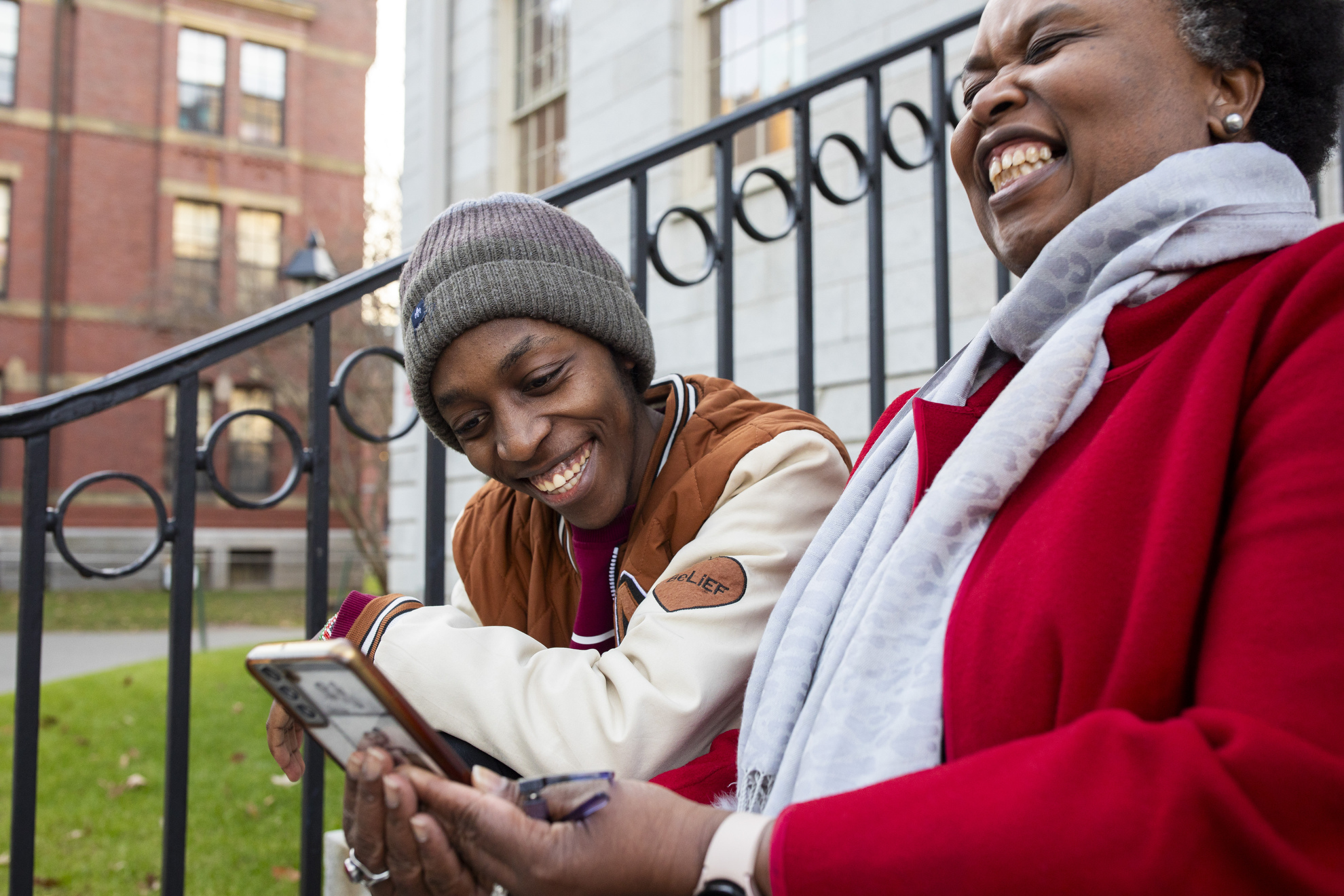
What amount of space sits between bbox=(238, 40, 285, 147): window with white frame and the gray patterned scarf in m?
22.1

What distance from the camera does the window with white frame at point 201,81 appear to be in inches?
797

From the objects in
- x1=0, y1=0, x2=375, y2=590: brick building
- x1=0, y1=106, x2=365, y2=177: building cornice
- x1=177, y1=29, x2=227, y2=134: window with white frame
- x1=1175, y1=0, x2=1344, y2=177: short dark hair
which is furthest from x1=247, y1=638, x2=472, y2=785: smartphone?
x1=177, y1=29, x2=227, y2=134: window with white frame

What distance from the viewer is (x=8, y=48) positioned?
19031 millimetres

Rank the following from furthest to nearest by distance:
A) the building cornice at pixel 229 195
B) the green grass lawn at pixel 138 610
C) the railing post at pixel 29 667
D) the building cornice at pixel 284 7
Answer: the building cornice at pixel 284 7, the building cornice at pixel 229 195, the green grass lawn at pixel 138 610, the railing post at pixel 29 667

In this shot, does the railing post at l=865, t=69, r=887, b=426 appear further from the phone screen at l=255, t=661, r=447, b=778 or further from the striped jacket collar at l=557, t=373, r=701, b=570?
the phone screen at l=255, t=661, r=447, b=778

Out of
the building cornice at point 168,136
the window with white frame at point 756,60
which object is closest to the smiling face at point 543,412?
the window with white frame at point 756,60

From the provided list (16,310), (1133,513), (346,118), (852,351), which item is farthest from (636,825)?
(346,118)

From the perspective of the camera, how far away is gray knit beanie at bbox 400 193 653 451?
184 cm

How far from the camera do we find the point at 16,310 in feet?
61.4

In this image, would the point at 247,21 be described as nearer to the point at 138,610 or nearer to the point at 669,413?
the point at 138,610

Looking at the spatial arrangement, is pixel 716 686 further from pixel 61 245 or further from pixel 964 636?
pixel 61 245

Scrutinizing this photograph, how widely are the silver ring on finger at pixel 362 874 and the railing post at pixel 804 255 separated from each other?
164cm

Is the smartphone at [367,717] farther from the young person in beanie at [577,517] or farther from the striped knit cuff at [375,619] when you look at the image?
the striped knit cuff at [375,619]

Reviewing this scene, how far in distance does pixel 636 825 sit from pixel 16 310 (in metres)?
21.5
